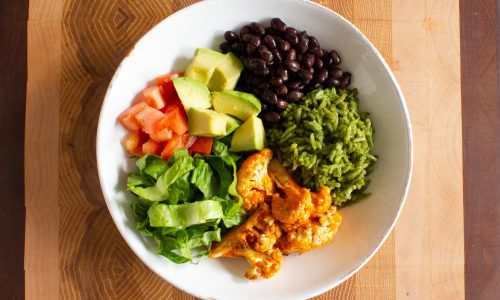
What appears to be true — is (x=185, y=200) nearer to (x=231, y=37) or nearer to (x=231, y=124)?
(x=231, y=124)

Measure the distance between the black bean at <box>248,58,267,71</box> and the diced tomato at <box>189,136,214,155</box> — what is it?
41cm

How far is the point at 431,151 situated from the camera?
2.89 m

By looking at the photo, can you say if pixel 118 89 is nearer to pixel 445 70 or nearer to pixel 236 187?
pixel 236 187

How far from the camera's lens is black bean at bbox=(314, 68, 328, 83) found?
8.37 feet

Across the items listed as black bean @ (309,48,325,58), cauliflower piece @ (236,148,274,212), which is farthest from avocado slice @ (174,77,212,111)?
black bean @ (309,48,325,58)

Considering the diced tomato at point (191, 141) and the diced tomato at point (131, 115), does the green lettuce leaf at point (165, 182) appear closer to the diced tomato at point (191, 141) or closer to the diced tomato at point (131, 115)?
the diced tomato at point (191, 141)

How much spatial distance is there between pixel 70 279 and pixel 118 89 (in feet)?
3.60

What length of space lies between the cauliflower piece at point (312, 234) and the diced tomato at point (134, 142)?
2.77 feet

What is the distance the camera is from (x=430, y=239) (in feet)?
9.49

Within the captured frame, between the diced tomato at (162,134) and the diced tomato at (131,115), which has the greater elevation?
the diced tomato at (131,115)

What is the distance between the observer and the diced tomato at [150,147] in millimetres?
2486

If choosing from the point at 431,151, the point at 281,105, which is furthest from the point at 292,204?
the point at 431,151

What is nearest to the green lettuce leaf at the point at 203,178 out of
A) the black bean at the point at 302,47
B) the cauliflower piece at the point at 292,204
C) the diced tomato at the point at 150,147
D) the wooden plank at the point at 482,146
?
the diced tomato at the point at 150,147

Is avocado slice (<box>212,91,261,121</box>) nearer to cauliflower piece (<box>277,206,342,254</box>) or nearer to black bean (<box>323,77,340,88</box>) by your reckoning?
black bean (<box>323,77,340,88</box>)
